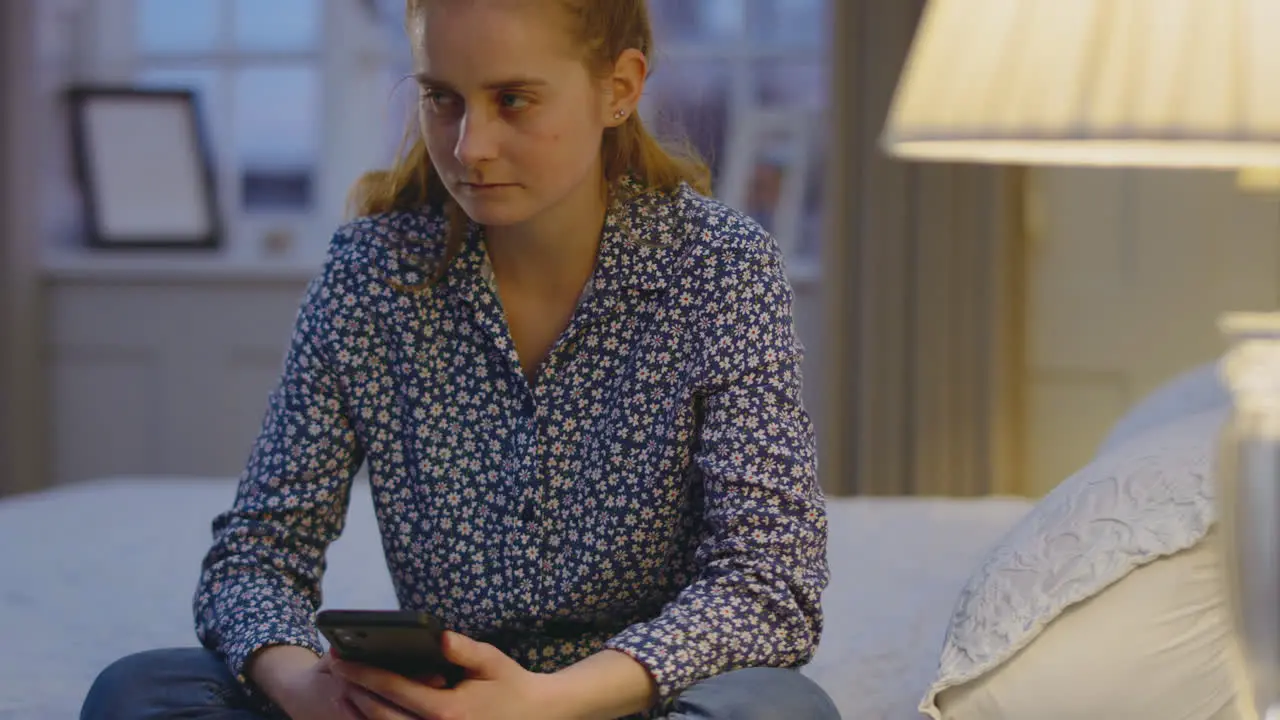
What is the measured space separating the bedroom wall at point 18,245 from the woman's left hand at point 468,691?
2.93 m

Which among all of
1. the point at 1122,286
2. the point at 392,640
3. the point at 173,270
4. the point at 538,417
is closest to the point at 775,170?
the point at 1122,286

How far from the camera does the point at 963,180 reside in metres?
3.41

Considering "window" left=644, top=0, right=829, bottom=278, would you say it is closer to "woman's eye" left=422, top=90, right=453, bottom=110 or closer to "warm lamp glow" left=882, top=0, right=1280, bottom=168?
"woman's eye" left=422, top=90, right=453, bottom=110

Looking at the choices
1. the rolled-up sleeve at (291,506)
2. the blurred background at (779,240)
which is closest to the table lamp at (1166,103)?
the rolled-up sleeve at (291,506)

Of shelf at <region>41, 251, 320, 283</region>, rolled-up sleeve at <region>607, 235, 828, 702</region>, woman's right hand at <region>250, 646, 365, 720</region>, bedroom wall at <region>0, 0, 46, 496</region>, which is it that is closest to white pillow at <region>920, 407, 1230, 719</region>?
rolled-up sleeve at <region>607, 235, 828, 702</region>

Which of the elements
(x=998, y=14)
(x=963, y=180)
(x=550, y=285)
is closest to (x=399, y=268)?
(x=550, y=285)

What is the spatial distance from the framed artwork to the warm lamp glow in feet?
9.41

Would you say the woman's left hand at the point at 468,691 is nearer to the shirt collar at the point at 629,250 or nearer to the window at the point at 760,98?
the shirt collar at the point at 629,250

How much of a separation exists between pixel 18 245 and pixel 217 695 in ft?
9.12

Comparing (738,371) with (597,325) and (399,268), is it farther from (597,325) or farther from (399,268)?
(399,268)

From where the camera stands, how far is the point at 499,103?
1.38 metres

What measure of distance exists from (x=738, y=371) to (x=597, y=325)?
0.16 metres

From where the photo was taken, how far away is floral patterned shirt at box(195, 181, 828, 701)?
1.37m

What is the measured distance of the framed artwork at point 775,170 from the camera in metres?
3.75
